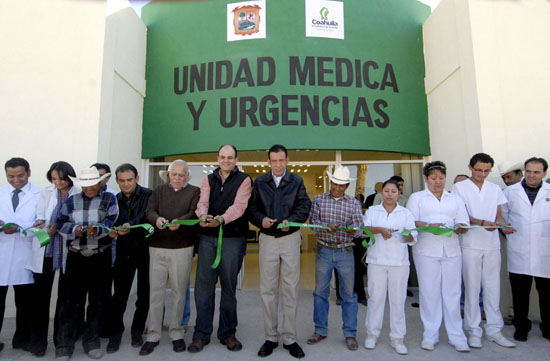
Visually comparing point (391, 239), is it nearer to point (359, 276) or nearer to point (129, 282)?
point (359, 276)

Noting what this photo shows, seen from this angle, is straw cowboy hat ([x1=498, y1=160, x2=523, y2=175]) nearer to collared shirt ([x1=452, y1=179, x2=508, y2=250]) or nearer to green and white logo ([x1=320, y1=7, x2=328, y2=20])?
collared shirt ([x1=452, y1=179, x2=508, y2=250])

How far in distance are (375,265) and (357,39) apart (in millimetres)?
4280

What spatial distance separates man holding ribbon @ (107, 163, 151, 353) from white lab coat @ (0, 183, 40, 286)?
0.93m

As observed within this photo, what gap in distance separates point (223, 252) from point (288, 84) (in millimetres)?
3480

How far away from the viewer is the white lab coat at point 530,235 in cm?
368

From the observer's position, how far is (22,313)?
3.46 metres

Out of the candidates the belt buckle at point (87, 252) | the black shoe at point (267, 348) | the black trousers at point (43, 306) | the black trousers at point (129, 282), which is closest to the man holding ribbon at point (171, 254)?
the black trousers at point (129, 282)

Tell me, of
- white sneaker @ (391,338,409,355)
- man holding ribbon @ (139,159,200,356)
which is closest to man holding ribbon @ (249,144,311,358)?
man holding ribbon @ (139,159,200,356)

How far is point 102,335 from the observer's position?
143 inches

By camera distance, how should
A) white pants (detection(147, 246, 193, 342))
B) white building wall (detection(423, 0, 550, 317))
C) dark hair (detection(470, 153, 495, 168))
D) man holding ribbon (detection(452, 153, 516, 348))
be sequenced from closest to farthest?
white pants (detection(147, 246, 193, 342)) < man holding ribbon (detection(452, 153, 516, 348)) < dark hair (detection(470, 153, 495, 168)) < white building wall (detection(423, 0, 550, 317))

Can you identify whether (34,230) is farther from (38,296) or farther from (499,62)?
(499,62)

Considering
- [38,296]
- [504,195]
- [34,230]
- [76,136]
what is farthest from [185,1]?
[504,195]

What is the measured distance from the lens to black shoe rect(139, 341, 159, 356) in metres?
3.23

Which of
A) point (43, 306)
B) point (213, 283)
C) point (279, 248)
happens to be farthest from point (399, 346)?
Result: point (43, 306)
